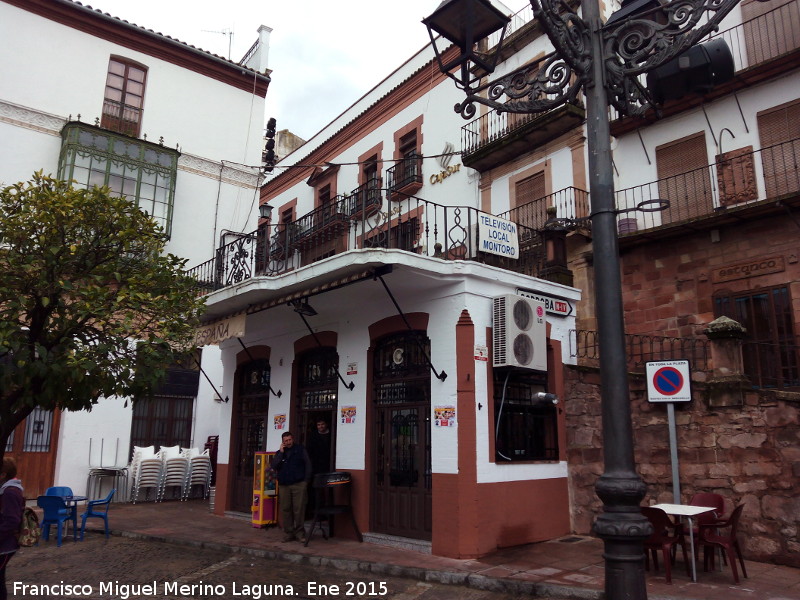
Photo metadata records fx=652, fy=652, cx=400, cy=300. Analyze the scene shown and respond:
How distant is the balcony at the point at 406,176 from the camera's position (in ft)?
62.1

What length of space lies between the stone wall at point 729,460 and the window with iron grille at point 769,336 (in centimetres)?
290

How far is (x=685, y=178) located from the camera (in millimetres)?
13195

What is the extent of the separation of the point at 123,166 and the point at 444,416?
12.1 metres

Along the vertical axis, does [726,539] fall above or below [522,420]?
below

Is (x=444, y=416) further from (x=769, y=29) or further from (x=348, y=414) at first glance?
(x=769, y=29)

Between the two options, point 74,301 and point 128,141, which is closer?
point 74,301

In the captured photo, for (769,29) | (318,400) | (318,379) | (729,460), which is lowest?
(729,460)

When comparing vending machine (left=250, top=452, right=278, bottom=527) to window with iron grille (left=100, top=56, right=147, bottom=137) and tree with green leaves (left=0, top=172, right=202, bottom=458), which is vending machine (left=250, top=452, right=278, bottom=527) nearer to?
tree with green leaves (left=0, top=172, right=202, bottom=458)

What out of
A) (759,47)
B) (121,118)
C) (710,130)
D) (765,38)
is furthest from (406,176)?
(765,38)

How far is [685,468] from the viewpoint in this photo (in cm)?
901

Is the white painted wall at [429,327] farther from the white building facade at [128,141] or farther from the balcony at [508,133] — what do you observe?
the white building facade at [128,141]

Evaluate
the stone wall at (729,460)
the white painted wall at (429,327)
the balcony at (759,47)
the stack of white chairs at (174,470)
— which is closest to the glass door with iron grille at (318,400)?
the white painted wall at (429,327)

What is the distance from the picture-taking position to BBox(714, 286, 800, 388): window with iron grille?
1133 cm

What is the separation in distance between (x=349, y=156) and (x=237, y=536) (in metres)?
14.5
